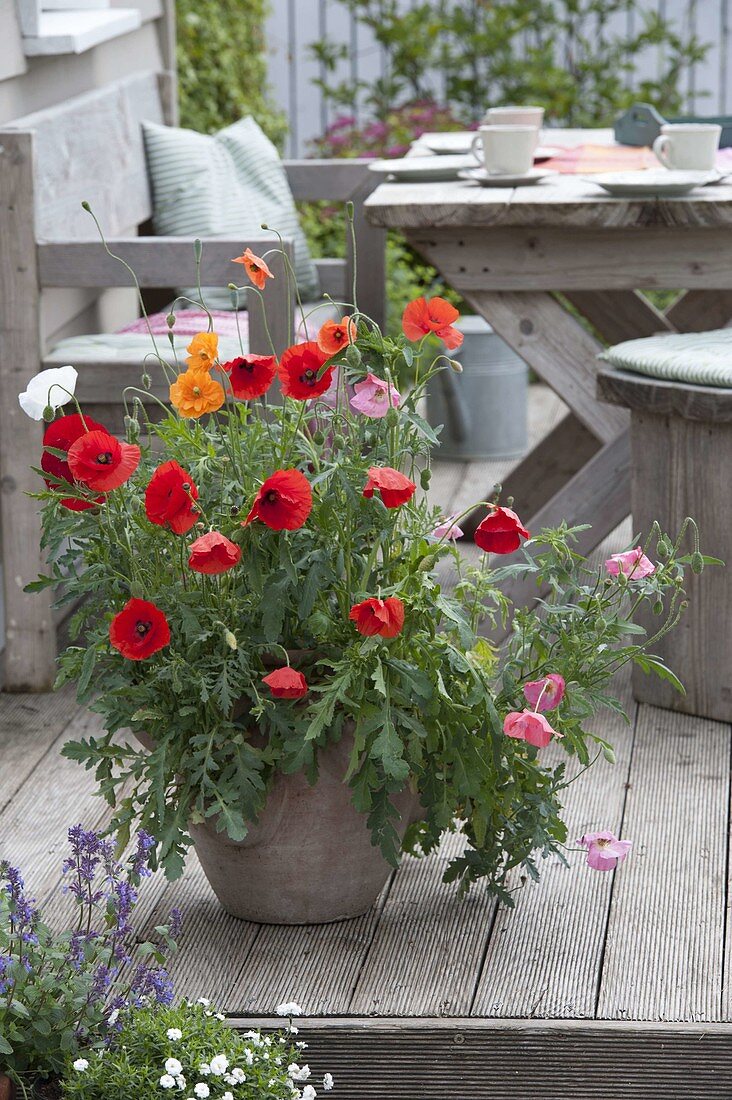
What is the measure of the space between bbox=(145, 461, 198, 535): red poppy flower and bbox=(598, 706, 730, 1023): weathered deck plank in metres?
0.78

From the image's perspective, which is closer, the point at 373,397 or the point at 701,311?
the point at 373,397

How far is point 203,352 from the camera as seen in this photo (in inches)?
69.6

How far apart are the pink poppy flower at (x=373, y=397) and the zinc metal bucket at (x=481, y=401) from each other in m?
2.64

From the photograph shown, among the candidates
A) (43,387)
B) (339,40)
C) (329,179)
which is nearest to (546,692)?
(43,387)

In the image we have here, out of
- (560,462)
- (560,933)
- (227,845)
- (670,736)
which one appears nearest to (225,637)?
(227,845)

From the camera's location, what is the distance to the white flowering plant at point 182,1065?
152cm

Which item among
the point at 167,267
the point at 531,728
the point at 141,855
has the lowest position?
the point at 141,855

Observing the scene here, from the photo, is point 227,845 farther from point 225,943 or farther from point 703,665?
point 703,665

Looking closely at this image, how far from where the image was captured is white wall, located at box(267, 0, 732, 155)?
253 inches

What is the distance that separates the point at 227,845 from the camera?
1936 mm

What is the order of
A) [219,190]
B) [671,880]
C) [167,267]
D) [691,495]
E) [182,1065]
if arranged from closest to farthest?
[182,1065] < [671,880] < [691,495] < [167,267] < [219,190]

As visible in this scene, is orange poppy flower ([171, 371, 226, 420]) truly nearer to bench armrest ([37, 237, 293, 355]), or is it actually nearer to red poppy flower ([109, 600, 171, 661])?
red poppy flower ([109, 600, 171, 661])

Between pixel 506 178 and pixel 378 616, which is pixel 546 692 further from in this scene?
pixel 506 178

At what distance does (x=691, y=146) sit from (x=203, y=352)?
61.3 inches
